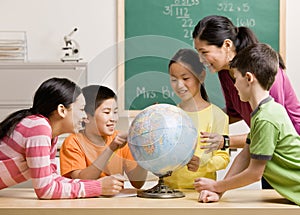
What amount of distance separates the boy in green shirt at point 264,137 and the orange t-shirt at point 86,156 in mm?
295

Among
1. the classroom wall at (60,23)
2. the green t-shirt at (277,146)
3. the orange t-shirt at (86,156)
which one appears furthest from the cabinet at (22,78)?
the green t-shirt at (277,146)

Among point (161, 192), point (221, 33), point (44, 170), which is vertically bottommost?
point (161, 192)

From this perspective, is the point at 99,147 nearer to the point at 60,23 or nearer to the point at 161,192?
the point at 161,192

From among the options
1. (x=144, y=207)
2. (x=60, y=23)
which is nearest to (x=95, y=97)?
(x=144, y=207)

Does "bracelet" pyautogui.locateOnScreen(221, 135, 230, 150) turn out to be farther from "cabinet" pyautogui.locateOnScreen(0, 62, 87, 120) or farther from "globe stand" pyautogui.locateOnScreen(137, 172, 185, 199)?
"cabinet" pyautogui.locateOnScreen(0, 62, 87, 120)

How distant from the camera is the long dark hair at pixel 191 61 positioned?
79.1 inches

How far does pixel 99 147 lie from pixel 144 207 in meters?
0.35

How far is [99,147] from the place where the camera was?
2043 millimetres

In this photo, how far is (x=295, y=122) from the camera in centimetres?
224

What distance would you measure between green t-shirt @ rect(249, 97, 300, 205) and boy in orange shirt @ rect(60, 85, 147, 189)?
16.6 inches

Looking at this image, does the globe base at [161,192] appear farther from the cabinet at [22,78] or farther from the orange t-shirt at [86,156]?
the cabinet at [22,78]

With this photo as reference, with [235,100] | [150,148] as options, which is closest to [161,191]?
[150,148]

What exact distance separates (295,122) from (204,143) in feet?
1.43

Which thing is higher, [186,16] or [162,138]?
[186,16]
